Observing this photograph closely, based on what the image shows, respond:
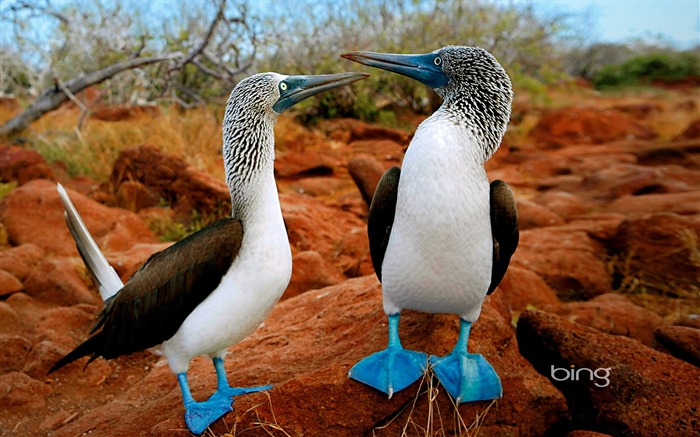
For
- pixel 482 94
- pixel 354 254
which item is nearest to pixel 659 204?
pixel 354 254

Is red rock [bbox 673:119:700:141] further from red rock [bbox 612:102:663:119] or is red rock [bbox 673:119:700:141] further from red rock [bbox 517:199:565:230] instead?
red rock [bbox 517:199:565:230]

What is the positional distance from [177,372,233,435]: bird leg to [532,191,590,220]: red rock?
5621mm

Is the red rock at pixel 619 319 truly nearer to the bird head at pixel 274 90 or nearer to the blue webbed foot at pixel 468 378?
the blue webbed foot at pixel 468 378

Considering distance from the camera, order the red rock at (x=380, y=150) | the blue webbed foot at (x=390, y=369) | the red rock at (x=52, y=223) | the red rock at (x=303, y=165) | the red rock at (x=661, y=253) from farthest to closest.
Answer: the red rock at (x=380, y=150) → the red rock at (x=303, y=165) → the red rock at (x=52, y=223) → the red rock at (x=661, y=253) → the blue webbed foot at (x=390, y=369)

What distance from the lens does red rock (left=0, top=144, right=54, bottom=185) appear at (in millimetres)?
7305

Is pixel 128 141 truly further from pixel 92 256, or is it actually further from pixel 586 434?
pixel 586 434

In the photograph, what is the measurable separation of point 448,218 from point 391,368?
658 millimetres

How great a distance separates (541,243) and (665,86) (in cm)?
2968

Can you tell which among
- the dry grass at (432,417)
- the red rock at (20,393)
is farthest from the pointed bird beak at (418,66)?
the red rock at (20,393)

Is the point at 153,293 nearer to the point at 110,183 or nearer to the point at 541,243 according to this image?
the point at 541,243

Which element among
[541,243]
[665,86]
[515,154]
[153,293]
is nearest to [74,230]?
[153,293]

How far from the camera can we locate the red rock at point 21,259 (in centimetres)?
527

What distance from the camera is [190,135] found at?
873cm

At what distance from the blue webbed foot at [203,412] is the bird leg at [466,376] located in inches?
34.9
